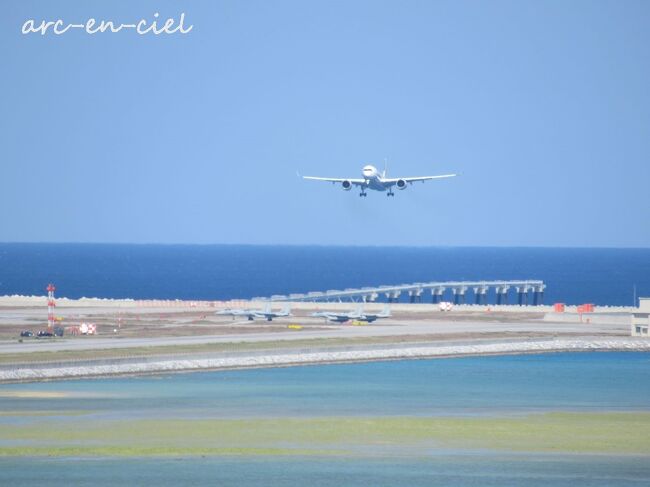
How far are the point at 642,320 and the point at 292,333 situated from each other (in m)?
29.1

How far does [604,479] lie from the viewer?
63344mm

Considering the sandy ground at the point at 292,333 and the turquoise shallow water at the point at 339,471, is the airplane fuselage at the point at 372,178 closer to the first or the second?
the sandy ground at the point at 292,333

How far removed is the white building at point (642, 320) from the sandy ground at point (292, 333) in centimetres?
124

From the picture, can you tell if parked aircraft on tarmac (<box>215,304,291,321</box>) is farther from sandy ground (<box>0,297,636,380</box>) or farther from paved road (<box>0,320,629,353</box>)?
paved road (<box>0,320,629,353</box>)

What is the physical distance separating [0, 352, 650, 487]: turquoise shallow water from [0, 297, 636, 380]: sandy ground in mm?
1916

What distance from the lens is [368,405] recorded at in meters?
87.4

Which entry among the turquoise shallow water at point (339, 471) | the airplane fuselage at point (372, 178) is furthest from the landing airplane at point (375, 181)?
the turquoise shallow water at point (339, 471)

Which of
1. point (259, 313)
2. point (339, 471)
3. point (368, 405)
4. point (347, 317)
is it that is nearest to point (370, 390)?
point (368, 405)

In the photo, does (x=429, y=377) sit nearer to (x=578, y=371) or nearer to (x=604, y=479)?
(x=578, y=371)

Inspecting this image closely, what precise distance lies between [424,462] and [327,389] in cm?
2862

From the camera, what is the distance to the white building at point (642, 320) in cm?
12850

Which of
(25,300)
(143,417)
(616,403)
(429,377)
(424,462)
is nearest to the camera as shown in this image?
(424,462)

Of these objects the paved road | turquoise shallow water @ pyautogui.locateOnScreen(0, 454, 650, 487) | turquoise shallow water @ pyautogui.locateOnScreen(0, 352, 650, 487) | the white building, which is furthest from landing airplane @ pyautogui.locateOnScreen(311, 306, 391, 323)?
turquoise shallow water @ pyautogui.locateOnScreen(0, 454, 650, 487)

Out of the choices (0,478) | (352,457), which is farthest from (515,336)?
(0,478)
